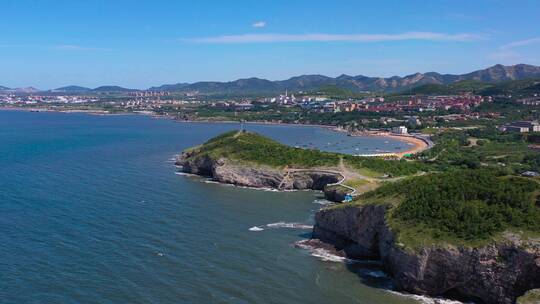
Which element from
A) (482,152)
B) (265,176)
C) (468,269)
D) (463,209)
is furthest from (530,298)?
→ (482,152)

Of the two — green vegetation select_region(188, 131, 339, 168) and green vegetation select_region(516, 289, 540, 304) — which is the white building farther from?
green vegetation select_region(516, 289, 540, 304)

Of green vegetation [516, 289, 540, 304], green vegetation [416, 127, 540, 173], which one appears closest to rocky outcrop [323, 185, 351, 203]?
green vegetation [416, 127, 540, 173]

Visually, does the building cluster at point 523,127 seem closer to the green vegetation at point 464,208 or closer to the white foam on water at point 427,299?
the green vegetation at point 464,208

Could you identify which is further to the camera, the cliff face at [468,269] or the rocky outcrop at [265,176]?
the rocky outcrop at [265,176]

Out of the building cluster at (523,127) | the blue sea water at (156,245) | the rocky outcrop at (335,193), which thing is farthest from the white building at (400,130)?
the rocky outcrop at (335,193)

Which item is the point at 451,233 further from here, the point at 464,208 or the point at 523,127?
the point at 523,127

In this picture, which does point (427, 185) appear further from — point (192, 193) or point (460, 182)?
point (192, 193)

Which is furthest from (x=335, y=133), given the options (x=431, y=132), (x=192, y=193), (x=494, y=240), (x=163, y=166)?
(x=494, y=240)
